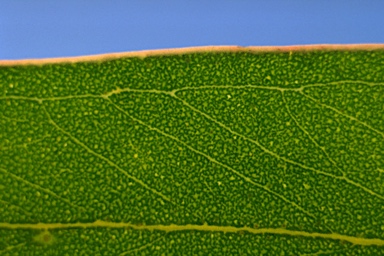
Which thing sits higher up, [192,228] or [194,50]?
[194,50]

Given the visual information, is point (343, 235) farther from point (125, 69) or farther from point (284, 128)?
point (125, 69)

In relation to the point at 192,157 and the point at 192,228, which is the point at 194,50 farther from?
the point at 192,228

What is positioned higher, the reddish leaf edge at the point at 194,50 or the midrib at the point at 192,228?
the reddish leaf edge at the point at 194,50

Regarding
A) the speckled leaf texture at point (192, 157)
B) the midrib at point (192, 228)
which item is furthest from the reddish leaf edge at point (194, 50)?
the midrib at point (192, 228)

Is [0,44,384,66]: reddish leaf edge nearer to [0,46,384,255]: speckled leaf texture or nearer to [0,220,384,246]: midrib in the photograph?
[0,46,384,255]: speckled leaf texture

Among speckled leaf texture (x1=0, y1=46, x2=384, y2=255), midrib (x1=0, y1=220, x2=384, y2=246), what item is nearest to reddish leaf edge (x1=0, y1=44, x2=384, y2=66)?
speckled leaf texture (x1=0, y1=46, x2=384, y2=255)

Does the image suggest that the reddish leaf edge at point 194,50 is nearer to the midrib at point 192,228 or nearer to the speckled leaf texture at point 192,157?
the speckled leaf texture at point 192,157

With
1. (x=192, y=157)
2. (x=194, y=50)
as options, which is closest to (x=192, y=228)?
(x=192, y=157)

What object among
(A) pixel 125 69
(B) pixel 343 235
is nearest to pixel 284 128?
(B) pixel 343 235
